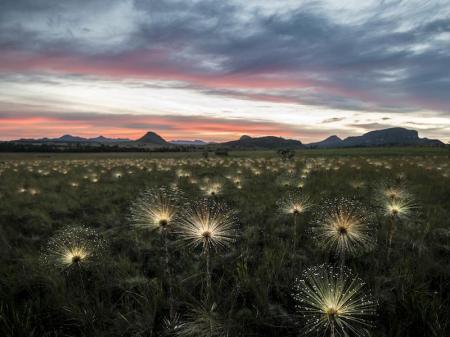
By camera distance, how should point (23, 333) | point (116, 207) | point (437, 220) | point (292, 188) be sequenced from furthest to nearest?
point (292, 188) → point (116, 207) → point (437, 220) → point (23, 333)

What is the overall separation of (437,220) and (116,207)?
12232mm

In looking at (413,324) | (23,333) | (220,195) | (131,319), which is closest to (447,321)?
(413,324)

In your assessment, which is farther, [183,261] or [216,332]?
[183,261]

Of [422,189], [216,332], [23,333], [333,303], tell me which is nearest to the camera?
[333,303]

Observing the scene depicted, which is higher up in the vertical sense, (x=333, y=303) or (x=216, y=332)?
(x=333, y=303)

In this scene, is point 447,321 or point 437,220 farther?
point 437,220

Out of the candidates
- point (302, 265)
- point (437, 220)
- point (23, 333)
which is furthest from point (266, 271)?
point (437, 220)

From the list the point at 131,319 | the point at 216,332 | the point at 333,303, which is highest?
the point at 333,303

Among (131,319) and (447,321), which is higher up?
(447,321)

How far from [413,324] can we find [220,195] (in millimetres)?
10683

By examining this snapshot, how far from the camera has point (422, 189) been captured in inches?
562

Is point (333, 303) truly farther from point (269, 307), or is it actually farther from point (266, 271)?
point (266, 271)

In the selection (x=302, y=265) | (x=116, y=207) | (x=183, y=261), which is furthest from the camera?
(x=116, y=207)

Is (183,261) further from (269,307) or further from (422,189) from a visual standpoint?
(422,189)
